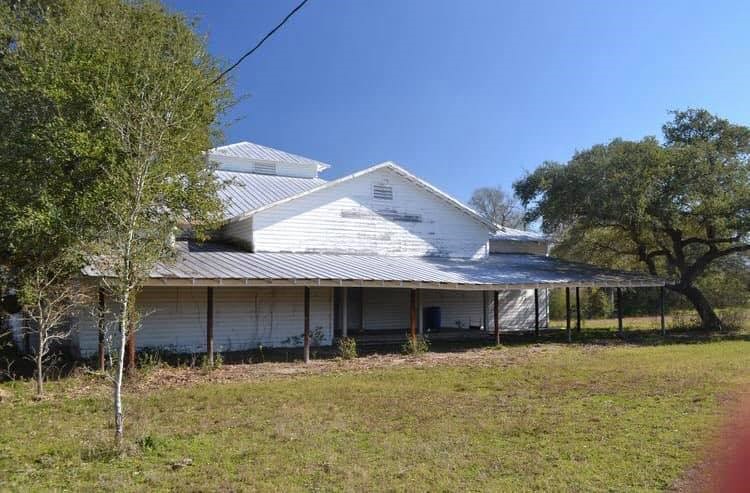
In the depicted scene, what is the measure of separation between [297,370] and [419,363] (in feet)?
10.5

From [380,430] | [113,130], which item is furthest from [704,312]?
[113,130]

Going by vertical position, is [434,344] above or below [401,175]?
below

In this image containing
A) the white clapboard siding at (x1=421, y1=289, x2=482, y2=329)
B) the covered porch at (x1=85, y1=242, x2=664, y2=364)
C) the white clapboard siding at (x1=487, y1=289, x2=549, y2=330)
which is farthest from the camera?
the white clapboard siding at (x1=487, y1=289, x2=549, y2=330)

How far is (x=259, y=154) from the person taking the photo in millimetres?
28922

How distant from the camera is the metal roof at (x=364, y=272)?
1460 cm

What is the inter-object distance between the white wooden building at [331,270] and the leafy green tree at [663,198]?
2247 millimetres

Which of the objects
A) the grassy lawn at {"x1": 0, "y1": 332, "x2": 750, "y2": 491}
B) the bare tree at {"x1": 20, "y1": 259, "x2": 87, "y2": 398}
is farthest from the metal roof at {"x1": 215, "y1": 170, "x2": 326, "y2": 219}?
the grassy lawn at {"x1": 0, "y1": 332, "x2": 750, "y2": 491}

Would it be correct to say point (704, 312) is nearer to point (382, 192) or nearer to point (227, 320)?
point (382, 192)

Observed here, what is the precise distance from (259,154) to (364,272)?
13.6 m

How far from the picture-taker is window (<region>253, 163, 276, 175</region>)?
2795 centimetres

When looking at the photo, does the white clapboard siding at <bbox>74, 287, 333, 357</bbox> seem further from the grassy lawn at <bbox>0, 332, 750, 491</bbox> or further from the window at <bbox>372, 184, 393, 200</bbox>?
the window at <bbox>372, 184, 393, 200</bbox>

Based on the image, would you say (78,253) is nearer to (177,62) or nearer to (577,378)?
(177,62)

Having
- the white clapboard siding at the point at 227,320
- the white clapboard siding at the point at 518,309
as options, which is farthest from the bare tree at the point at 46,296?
the white clapboard siding at the point at 518,309

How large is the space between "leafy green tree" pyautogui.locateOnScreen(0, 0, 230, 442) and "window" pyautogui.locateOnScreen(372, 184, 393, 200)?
698cm
